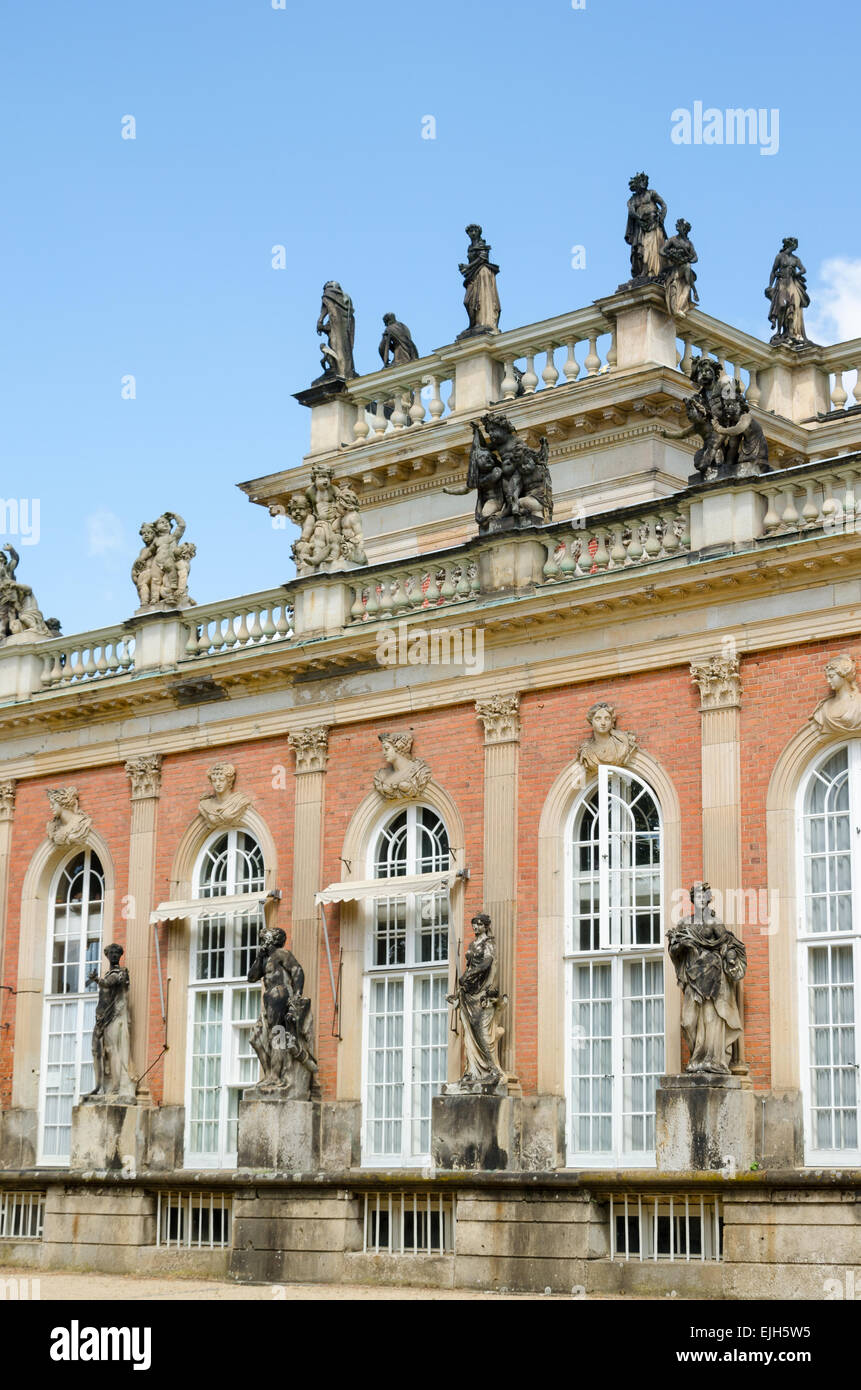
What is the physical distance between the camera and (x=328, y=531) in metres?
23.3

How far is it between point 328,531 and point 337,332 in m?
5.00

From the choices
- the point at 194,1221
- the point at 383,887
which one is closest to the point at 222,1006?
the point at 194,1221

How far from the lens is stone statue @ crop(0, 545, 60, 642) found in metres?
27.3

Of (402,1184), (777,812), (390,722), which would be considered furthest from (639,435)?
(402,1184)

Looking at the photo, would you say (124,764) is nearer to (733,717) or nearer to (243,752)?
(243,752)

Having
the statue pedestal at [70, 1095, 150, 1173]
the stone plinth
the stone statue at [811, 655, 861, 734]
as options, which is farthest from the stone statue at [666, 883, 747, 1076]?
the statue pedestal at [70, 1095, 150, 1173]

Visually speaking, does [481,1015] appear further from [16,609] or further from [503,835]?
[16,609]

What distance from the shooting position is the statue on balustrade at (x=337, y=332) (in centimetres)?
2706

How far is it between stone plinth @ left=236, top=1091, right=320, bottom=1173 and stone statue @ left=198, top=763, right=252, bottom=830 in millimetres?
3541

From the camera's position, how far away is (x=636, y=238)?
23578mm

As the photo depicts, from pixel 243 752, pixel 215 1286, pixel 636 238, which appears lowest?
pixel 215 1286

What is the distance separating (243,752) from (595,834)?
5.27m

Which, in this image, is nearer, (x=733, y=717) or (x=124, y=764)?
(x=733, y=717)

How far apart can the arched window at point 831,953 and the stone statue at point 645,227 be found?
753 cm
